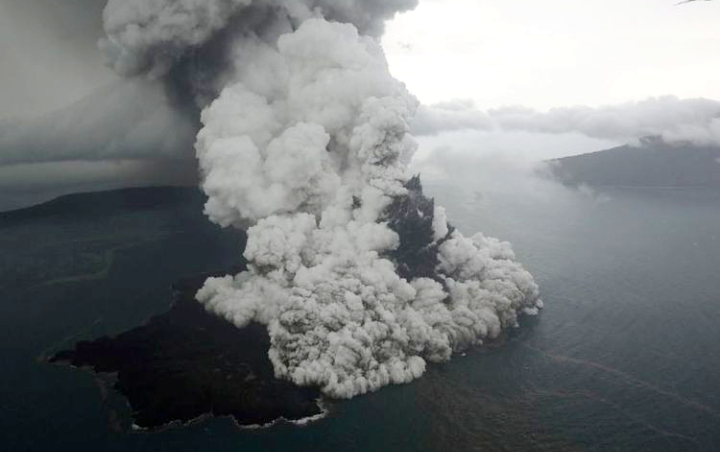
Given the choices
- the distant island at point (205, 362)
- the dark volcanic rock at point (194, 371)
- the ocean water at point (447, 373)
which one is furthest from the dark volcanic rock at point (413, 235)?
the dark volcanic rock at point (194, 371)

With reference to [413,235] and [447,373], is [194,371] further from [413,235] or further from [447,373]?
[413,235]

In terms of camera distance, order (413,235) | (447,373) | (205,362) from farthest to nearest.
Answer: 1. (413,235)
2. (447,373)
3. (205,362)

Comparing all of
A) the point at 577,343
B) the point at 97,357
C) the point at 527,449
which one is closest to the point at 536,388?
the point at 527,449

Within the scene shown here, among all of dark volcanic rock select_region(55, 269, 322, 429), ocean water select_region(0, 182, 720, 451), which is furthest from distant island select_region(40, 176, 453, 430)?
ocean water select_region(0, 182, 720, 451)

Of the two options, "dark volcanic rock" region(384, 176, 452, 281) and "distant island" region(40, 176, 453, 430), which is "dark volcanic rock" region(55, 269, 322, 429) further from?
"dark volcanic rock" region(384, 176, 452, 281)

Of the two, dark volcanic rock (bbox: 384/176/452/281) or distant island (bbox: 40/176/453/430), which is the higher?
dark volcanic rock (bbox: 384/176/452/281)

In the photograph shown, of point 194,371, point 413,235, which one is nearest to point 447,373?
point 413,235
